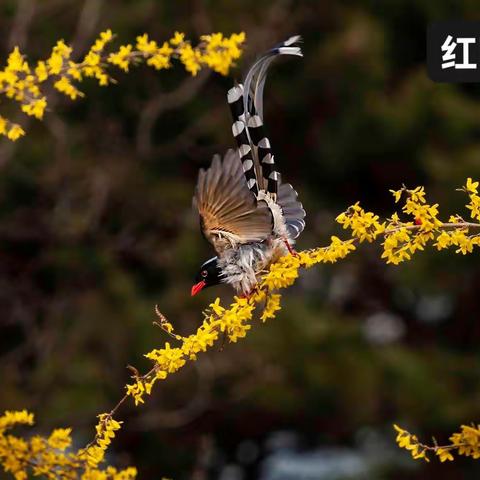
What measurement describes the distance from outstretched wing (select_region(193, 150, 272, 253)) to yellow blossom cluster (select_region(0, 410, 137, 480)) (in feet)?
2.13

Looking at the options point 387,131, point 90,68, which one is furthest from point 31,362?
point 90,68

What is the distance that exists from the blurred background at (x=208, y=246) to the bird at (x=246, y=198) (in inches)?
237

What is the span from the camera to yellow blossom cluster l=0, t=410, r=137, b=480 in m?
3.37

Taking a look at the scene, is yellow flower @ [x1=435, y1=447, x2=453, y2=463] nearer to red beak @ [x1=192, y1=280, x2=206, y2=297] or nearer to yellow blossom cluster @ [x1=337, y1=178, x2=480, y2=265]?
yellow blossom cluster @ [x1=337, y1=178, x2=480, y2=265]

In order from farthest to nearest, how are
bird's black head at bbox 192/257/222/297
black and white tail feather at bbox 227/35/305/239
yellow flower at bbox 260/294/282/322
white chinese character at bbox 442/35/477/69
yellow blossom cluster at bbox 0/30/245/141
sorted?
1. white chinese character at bbox 442/35/477/69
2. yellow blossom cluster at bbox 0/30/245/141
3. bird's black head at bbox 192/257/222/297
4. black and white tail feather at bbox 227/35/305/239
5. yellow flower at bbox 260/294/282/322

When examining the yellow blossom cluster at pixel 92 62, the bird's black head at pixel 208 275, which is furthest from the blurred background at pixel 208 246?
the bird's black head at pixel 208 275

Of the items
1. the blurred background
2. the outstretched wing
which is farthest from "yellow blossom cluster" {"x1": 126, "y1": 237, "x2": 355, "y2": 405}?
the blurred background

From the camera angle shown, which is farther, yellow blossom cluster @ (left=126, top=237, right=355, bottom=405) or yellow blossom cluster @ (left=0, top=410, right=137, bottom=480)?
yellow blossom cluster @ (left=0, top=410, right=137, bottom=480)

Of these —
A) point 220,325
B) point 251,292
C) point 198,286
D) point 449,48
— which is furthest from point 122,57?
point 449,48

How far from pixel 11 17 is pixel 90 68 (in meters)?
6.42

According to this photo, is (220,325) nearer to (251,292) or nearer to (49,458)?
(251,292)

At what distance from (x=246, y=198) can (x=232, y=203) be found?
0.12ft

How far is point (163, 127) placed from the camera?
10.9 m

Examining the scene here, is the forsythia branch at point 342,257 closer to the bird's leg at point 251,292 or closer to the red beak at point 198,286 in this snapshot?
the bird's leg at point 251,292
